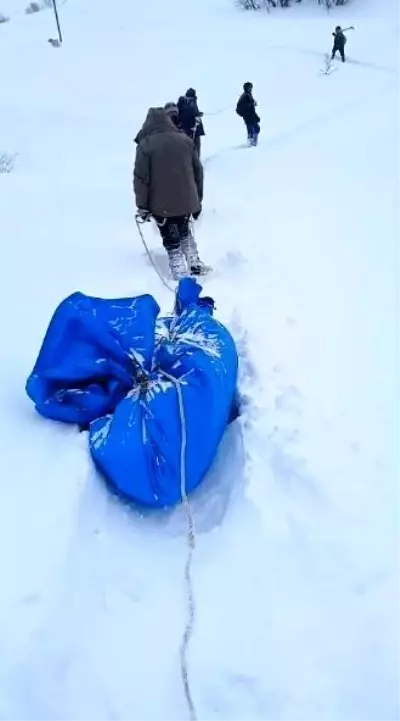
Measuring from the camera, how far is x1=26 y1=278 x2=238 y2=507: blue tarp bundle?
113 inches

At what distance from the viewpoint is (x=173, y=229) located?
513 centimetres

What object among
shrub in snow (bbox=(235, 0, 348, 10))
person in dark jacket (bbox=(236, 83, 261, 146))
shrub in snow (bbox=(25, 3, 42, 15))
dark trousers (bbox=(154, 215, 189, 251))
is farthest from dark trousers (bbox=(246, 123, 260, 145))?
shrub in snow (bbox=(25, 3, 42, 15))

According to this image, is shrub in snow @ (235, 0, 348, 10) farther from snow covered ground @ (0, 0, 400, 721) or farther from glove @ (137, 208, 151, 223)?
glove @ (137, 208, 151, 223)

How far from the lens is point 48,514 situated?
8.75 feet

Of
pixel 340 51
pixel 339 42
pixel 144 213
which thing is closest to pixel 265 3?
pixel 340 51

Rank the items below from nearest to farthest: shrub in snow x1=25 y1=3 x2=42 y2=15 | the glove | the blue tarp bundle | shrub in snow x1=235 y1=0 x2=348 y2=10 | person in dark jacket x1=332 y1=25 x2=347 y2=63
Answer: the blue tarp bundle
the glove
person in dark jacket x1=332 y1=25 x2=347 y2=63
shrub in snow x1=235 y1=0 x2=348 y2=10
shrub in snow x1=25 y1=3 x2=42 y2=15

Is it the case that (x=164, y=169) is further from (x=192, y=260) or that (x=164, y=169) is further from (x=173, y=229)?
(x=192, y=260)

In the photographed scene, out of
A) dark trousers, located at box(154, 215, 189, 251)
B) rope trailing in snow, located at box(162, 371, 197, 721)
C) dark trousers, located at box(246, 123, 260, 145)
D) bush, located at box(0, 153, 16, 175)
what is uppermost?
dark trousers, located at box(154, 215, 189, 251)

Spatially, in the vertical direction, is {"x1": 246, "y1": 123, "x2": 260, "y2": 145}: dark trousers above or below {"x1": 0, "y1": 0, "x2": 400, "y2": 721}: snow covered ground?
below

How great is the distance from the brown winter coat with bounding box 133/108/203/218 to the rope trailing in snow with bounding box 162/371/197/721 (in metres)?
2.11

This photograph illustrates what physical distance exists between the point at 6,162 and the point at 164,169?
672 centimetres

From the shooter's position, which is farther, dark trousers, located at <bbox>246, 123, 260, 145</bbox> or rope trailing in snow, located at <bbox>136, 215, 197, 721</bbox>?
dark trousers, located at <bbox>246, 123, 260, 145</bbox>

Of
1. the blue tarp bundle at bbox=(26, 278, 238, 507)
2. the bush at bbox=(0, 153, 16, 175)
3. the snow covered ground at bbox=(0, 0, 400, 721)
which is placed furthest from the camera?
the bush at bbox=(0, 153, 16, 175)

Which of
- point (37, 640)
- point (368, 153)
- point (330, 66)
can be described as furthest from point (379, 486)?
point (330, 66)
